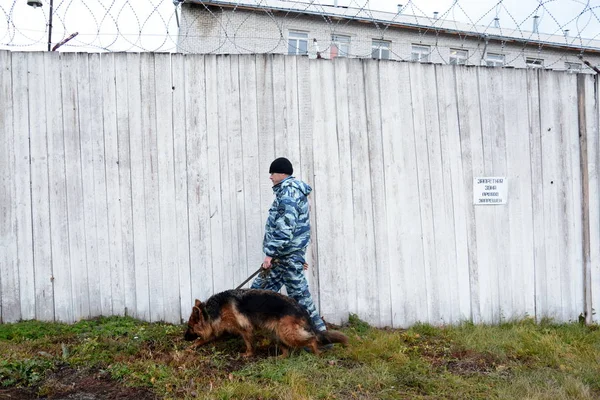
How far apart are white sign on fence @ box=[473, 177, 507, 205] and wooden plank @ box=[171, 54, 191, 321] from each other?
9.52 feet

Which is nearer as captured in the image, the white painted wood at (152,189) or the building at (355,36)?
the white painted wood at (152,189)

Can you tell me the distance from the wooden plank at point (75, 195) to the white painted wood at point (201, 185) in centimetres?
101

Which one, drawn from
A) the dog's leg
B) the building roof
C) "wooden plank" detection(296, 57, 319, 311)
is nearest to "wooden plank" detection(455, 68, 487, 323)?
the building roof

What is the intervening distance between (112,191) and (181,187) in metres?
0.68

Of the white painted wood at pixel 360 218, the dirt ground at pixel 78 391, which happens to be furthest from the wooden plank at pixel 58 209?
A: the white painted wood at pixel 360 218

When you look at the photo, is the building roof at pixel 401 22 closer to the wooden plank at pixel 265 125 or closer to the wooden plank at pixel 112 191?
the wooden plank at pixel 265 125

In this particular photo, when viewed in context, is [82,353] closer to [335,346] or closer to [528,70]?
[335,346]

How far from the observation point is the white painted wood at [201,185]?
541cm

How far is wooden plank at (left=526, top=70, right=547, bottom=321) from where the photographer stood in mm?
5887

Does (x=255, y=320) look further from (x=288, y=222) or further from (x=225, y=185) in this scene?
(x=225, y=185)

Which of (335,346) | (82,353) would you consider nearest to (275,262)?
(335,346)

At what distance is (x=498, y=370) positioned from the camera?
434 cm

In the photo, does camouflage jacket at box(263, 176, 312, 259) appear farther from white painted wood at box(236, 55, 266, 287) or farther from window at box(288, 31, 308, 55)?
window at box(288, 31, 308, 55)

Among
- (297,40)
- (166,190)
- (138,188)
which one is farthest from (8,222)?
(297,40)
